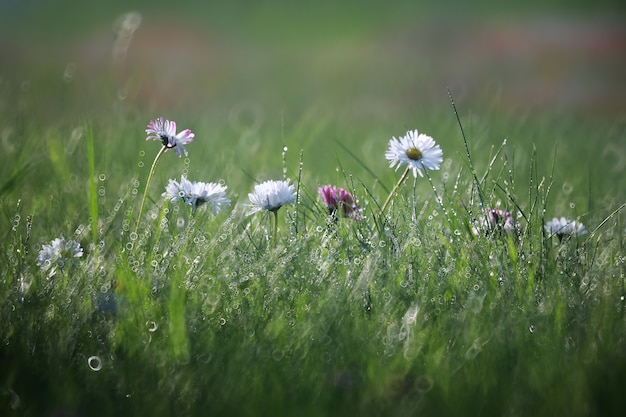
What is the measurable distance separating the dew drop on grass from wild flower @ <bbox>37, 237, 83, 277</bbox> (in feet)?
1.32

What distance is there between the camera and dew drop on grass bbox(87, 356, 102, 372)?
1381mm

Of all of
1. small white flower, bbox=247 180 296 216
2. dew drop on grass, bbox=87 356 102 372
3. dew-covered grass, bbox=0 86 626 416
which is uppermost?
small white flower, bbox=247 180 296 216

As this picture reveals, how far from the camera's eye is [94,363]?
55.4 inches

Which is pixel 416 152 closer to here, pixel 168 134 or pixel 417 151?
pixel 417 151

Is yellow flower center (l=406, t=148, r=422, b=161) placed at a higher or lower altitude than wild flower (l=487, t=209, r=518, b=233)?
higher

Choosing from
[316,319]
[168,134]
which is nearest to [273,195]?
[168,134]

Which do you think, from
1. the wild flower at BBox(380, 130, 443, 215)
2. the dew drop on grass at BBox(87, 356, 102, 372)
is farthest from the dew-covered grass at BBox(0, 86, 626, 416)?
the wild flower at BBox(380, 130, 443, 215)

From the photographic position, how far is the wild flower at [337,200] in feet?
6.42

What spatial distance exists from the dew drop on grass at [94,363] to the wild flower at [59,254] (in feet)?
1.32

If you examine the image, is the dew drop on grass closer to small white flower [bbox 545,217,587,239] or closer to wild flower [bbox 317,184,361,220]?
wild flower [bbox 317,184,361,220]

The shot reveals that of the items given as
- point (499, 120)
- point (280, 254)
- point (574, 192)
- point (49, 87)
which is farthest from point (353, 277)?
point (499, 120)

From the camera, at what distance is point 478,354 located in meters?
1.43

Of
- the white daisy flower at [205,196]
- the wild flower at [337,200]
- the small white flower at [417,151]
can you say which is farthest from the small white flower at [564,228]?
the white daisy flower at [205,196]

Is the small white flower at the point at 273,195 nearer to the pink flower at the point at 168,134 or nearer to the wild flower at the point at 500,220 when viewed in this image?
the pink flower at the point at 168,134
